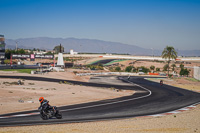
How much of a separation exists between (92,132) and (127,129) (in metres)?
2.31

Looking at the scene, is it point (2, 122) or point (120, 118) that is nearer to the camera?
point (2, 122)

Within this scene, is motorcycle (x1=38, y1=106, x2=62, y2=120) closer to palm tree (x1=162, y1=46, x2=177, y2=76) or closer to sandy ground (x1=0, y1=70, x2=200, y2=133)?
sandy ground (x1=0, y1=70, x2=200, y2=133)

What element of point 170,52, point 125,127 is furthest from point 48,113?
point 170,52

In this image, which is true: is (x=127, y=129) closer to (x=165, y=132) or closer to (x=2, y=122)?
Result: (x=165, y=132)

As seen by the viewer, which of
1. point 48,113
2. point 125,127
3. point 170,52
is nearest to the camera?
point 125,127

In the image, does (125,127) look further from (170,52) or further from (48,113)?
(170,52)

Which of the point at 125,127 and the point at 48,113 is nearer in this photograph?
the point at 125,127

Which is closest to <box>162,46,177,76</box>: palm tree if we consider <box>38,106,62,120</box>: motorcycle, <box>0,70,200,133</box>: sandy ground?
<box>0,70,200,133</box>: sandy ground

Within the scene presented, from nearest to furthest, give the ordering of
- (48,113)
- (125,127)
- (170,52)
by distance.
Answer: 1. (125,127)
2. (48,113)
3. (170,52)

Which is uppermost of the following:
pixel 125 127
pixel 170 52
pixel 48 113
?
pixel 170 52

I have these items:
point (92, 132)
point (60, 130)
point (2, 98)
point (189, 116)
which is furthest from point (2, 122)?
point (189, 116)

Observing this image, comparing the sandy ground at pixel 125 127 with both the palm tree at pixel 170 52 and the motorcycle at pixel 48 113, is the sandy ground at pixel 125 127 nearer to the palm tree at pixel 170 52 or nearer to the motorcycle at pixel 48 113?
the motorcycle at pixel 48 113

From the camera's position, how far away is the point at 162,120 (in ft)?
58.9

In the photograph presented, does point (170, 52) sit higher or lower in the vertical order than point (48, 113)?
higher
